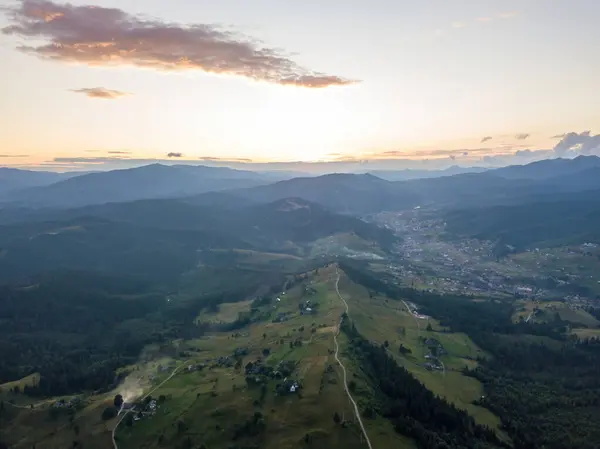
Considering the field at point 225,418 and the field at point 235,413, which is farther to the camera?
the field at point 235,413

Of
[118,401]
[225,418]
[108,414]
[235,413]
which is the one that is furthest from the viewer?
[118,401]

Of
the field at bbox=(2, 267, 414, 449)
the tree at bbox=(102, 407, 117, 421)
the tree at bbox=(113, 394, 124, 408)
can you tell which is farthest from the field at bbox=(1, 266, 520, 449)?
the tree at bbox=(113, 394, 124, 408)

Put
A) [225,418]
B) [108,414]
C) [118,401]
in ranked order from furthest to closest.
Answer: [118,401]
[108,414]
[225,418]

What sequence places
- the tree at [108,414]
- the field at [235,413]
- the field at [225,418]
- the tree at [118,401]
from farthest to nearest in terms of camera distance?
the tree at [118,401]
the tree at [108,414]
the field at [235,413]
the field at [225,418]

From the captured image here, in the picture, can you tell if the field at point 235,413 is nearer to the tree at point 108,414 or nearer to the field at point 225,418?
the field at point 225,418

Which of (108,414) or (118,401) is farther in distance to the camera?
(118,401)

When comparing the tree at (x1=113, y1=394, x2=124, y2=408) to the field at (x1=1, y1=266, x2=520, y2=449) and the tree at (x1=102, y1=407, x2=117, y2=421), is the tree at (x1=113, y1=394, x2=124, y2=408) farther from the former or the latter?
the tree at (x1=102, y1=407, x2=117, y2=421)

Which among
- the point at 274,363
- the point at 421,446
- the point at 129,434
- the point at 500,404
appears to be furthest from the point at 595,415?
the point at 129,434

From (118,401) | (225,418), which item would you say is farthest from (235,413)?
(118,401)

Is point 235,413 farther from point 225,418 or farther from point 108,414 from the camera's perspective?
point 108,414

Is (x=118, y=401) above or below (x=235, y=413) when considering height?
below

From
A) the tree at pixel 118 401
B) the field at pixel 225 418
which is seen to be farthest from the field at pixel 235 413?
the tree at pixel 118 401
